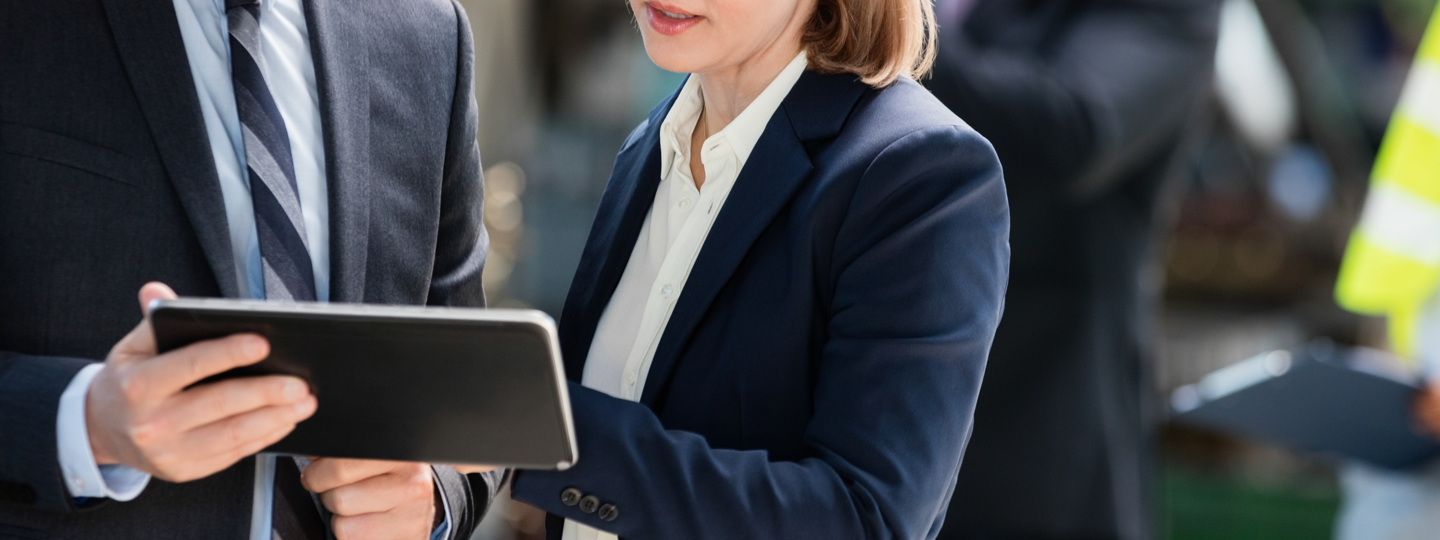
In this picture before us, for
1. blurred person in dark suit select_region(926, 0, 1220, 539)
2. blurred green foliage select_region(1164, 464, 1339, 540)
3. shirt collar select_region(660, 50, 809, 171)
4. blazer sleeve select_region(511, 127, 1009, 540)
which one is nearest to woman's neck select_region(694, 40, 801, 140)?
shirt collar select_region(660, 50, 809, 171)

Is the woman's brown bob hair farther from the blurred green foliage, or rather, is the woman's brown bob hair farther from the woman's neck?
the blurred green foliage

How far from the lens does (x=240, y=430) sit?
100 centimetres

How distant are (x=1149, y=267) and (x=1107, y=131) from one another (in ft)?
1.25

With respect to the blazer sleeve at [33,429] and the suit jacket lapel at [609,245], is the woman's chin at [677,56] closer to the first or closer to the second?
the suit jacket lapel at [609,245]

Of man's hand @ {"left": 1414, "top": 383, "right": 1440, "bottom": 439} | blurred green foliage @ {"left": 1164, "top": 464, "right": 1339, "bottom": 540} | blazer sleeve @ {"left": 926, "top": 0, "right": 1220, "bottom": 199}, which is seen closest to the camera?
blazer sleeve @ {"left": 926, "top": 0, "right": 1220, "bottom": 199}

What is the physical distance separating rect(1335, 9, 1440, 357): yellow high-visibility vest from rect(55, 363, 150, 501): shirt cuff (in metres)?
2.62

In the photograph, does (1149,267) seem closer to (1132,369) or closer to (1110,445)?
(1132,369)

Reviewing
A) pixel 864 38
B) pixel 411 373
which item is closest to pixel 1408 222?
pixel 864 38

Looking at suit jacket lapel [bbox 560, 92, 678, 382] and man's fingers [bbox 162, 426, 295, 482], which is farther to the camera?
suit jacket lapel [bbox 560, 92, 678, 382]

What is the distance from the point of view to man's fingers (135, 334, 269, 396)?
3.13ft

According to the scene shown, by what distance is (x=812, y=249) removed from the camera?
122cm

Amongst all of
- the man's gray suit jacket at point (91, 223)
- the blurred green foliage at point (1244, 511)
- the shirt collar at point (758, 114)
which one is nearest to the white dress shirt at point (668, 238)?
the shirt collar at point (758, 114)

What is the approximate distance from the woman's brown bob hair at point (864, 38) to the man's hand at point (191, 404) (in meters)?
0.61

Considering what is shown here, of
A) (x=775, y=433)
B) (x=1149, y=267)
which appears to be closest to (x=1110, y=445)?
(x=1149, y=267)
